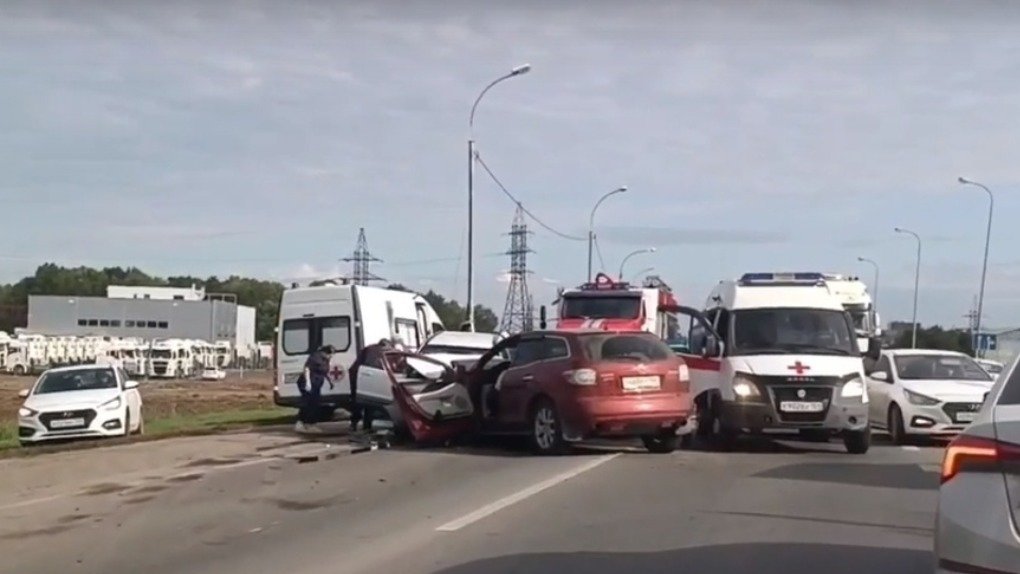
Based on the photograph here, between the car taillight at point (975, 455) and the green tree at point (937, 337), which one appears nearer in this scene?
the car taillight at point (975, 455)

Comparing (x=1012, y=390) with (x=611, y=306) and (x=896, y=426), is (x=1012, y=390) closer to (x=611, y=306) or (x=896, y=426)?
(x=896, y=426)

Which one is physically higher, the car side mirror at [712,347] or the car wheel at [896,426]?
the car side mirror at [712,347]

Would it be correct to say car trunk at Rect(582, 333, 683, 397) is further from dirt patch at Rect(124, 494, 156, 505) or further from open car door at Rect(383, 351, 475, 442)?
dirt patch at Rect(124, 494, 156, 505)

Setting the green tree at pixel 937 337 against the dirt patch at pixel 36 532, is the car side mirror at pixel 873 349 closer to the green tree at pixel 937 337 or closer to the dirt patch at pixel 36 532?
the dirt patch at pixel 36 532

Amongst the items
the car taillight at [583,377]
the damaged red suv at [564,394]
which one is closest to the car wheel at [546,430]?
the damaged red suv at [564,394]

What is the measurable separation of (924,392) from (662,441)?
192 inches

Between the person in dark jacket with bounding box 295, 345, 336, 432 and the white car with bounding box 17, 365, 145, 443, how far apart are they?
125 inches

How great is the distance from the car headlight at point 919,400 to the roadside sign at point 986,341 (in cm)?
2654

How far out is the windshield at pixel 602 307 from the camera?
27.5 m

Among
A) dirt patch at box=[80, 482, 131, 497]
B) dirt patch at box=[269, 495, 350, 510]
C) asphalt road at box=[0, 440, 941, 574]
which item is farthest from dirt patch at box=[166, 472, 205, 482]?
dirt patch at box=[269, 495, 350, 510]

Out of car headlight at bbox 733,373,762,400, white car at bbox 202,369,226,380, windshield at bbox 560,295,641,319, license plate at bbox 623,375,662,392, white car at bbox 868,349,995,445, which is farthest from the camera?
white car at bbox 202,369,226,380

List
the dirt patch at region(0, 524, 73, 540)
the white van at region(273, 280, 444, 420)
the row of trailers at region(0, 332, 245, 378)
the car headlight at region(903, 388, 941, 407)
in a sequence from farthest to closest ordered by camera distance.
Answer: the row of trailers at region(0, 332, 245, 378) → the white van at region(273, 280, 444, 420) → the car headlight at region(903, 388, 941, 407) → the dirt patch at region(0, 524, 73, 540)

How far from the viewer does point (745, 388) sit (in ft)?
62.8

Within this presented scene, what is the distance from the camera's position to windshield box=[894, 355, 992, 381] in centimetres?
2219
